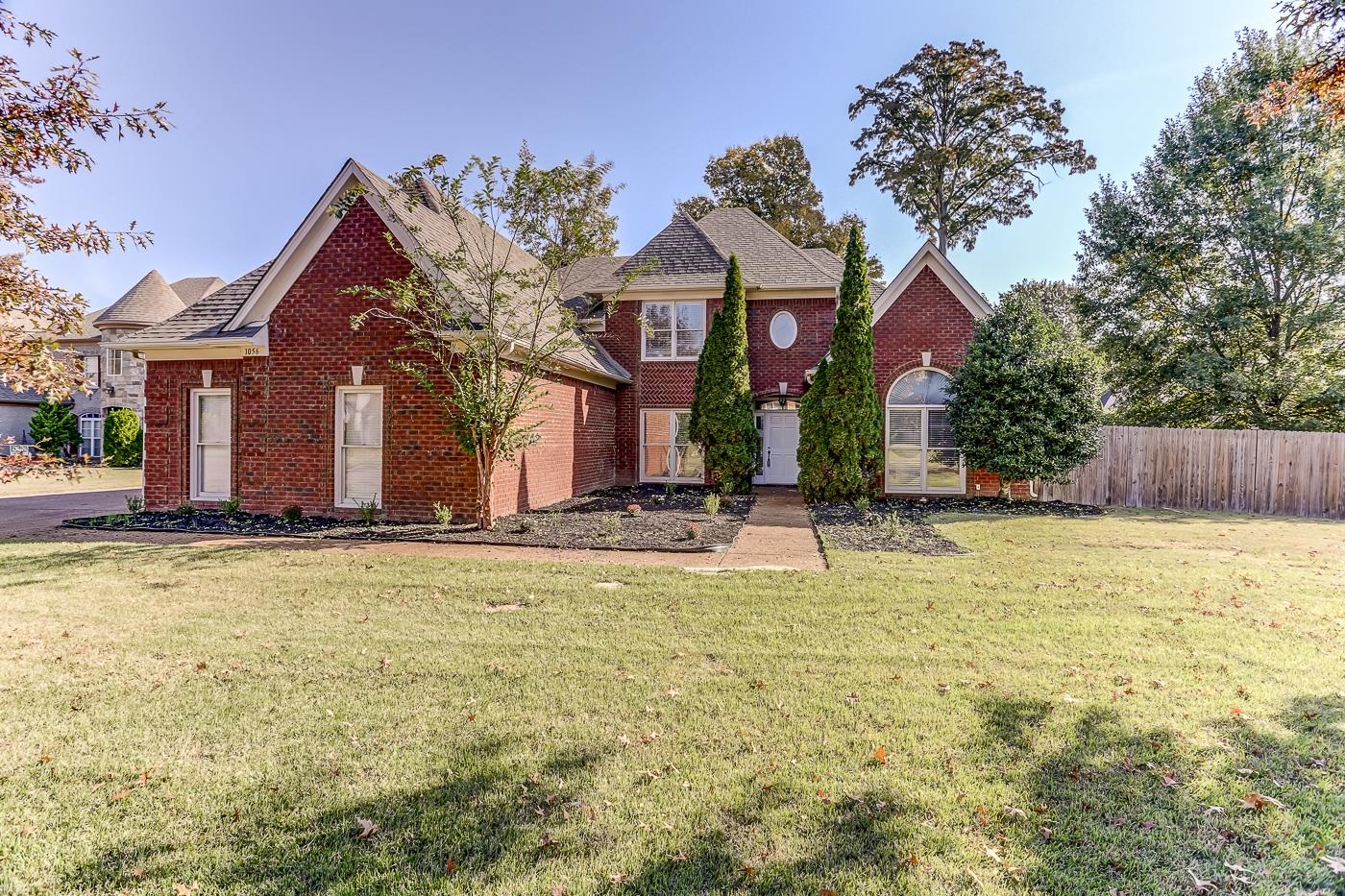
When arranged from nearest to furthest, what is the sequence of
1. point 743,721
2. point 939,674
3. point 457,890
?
point 457,890 < point 743,721 < point 939,674

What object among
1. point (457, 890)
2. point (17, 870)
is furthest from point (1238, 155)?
point (17, 870)

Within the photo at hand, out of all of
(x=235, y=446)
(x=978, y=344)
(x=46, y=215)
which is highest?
(x=978, y=344)

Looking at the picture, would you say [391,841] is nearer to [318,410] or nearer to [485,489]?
[485,489]

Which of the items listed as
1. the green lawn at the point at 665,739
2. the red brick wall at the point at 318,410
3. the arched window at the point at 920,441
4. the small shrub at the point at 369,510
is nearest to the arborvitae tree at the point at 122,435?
the red brick wall at the point at 318,410

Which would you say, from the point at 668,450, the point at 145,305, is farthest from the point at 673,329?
the point at 145,305

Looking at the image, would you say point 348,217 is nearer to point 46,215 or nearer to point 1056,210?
point 46,215

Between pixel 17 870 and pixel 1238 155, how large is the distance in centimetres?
2691

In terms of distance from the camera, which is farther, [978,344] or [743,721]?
[978,344]

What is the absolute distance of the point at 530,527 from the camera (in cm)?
1013

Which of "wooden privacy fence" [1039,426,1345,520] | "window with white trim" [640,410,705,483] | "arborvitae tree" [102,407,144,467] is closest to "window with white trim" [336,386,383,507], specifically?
"window with white trim" [640,410,705,483]

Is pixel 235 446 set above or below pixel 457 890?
above

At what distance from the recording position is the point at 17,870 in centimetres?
247

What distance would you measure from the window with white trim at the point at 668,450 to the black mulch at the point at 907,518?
4.52 metres

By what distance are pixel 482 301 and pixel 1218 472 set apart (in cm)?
1770
